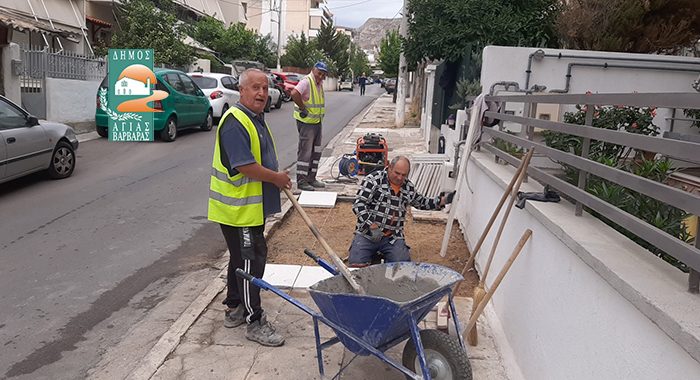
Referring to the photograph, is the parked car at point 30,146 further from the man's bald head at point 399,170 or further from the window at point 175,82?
the man's bald head at point 399,170

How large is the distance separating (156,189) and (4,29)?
737cm

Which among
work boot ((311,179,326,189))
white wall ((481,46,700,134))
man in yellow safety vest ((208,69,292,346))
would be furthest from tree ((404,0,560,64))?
man in yellow safety vest ((208,69,292,346))

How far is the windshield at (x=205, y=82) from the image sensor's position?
17.5 m

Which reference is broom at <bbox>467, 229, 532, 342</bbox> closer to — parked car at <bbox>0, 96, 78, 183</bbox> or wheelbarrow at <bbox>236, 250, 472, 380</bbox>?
wheelbarrow at <bbox>236, 250, 472, 380</bbox>

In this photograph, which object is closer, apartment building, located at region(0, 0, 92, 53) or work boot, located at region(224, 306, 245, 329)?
work boot, located at region(224, 306, 245, 329)

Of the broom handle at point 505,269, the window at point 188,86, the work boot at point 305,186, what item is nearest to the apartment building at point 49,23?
the window at point 188,86

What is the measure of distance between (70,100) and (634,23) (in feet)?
42.1

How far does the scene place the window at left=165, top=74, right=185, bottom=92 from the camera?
45.1 ft

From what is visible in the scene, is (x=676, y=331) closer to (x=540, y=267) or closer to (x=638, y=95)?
(x=638, y=95)


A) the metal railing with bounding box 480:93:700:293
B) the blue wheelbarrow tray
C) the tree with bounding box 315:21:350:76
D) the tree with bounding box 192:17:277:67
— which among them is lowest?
the blue wheelbarrow tray

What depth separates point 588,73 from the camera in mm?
7961

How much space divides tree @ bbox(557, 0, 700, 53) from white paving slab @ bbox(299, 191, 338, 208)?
15.9ft

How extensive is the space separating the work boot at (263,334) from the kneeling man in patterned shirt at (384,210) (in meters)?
1.26

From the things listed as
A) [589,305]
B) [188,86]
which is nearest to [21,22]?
[188,86]
